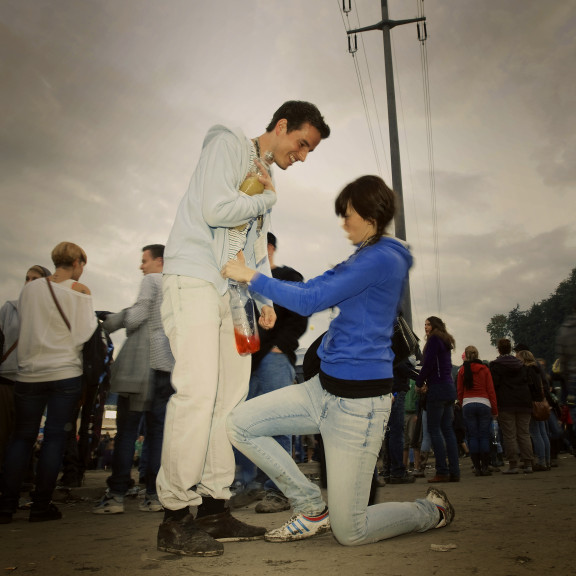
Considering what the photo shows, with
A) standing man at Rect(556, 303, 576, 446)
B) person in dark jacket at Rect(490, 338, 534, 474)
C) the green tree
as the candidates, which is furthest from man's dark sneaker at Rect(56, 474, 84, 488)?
the green tree

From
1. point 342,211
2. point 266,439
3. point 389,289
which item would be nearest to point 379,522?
point 266,439

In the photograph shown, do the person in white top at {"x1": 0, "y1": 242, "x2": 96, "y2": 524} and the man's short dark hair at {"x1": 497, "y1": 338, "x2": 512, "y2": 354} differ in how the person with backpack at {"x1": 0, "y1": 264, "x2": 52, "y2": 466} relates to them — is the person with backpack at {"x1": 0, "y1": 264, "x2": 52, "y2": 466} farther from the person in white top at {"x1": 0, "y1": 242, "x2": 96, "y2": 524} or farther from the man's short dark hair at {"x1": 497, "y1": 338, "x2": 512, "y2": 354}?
the man's short dark hair at {"x1": 497, "y1": 338, "x2": 512, "y2": 354}

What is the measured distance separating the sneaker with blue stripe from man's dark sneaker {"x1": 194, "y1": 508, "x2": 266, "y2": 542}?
4.5 inches

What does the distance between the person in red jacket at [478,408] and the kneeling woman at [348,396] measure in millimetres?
5759

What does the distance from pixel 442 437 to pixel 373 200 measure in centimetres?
523

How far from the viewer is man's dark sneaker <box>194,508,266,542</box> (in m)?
A: 2.94

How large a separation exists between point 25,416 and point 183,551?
2.15 metres

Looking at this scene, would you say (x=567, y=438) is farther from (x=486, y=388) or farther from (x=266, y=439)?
(x=266, y=439)

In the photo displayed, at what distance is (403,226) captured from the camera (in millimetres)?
12102

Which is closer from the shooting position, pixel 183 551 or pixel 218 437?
pixel 183 551

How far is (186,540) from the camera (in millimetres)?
2613

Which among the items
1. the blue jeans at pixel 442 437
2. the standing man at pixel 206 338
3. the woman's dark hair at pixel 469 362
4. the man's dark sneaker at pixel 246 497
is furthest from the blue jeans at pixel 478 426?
the standing man at pixel 206 338

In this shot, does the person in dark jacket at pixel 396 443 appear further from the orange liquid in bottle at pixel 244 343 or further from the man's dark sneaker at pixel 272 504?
the orange liquid in bottle at pixel 244 343

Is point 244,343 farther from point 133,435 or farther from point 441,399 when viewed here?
point 441,399
